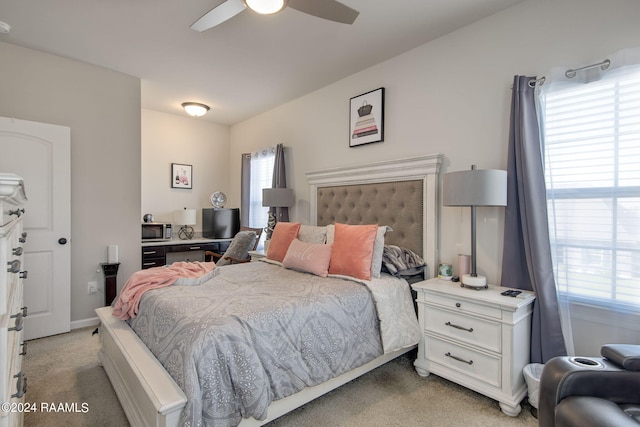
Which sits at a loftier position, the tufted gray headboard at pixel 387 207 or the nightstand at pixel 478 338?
the tufted gray headboard at pixel 387 207

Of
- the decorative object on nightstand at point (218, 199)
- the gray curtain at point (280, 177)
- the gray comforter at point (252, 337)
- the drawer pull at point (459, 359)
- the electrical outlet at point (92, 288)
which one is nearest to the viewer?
the gray comforter at point (252, 337)

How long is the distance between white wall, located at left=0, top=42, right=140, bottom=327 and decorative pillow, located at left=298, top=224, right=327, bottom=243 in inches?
79.2

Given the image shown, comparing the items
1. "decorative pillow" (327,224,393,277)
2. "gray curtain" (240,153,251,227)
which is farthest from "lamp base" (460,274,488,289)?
"gray curtain" (240,153,251,227)

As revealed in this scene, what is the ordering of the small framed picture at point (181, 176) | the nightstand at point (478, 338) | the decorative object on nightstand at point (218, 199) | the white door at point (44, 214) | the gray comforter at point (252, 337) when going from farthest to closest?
the decorative object on nightstand at point (218, 199), the small framed picture at point (181, 176), the white door at point (44, 214), the nightstand at point (478, 338), the gray comforter at point (252, 337)

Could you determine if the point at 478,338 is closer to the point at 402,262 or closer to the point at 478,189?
the point at 402,262

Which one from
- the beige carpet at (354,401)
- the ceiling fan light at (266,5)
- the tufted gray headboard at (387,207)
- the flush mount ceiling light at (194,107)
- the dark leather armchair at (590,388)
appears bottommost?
the beige carpet at (354,401)

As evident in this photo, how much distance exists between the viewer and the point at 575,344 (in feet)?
6.78

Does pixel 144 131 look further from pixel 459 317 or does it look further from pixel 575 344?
→ pixel 575 344

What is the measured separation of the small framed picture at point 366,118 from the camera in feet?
10.4

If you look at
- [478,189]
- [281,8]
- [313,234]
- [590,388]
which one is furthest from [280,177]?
[590,388]

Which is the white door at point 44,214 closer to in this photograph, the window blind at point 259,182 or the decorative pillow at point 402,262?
the window blind at point 259,182

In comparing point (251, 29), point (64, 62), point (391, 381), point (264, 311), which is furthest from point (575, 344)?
point (64, 62)

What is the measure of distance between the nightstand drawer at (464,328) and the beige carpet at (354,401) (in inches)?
14.7

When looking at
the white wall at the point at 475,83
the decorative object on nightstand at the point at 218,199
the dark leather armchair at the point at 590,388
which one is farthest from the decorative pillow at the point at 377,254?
the decorative object on nightstand at the point at 218,199
